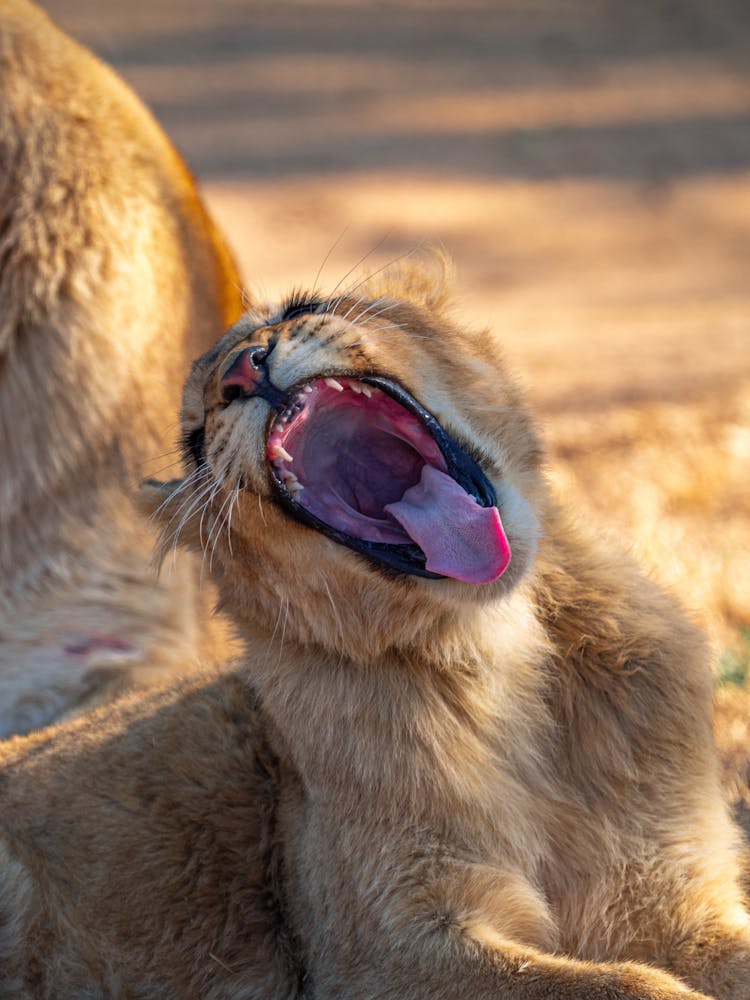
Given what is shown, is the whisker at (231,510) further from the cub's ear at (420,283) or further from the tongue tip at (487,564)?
the cub's ear at (420,283)

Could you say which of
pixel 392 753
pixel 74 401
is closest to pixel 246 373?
pixel 392 753

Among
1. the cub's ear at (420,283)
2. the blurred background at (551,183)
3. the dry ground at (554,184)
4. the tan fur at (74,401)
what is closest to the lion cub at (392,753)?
the cub's ear at (420,283)

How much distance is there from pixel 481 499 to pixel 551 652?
33cm

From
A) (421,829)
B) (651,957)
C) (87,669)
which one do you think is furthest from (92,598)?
(651,957)

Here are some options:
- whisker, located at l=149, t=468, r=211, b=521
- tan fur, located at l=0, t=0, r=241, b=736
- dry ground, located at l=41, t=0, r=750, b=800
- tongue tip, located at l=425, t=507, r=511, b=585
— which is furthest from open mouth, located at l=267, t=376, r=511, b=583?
dry ground, located at l=41, t=0, r=750, b=800

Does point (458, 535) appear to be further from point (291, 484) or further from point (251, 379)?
point (251, 379)

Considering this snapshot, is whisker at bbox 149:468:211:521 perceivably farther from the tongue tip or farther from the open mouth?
the tongue tip

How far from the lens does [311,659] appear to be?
270 cm

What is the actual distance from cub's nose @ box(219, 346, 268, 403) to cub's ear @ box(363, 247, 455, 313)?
1.65ft

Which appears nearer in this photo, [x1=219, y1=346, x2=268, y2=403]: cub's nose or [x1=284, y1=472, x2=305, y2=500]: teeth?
[x1=284, y1=472, x2=305, y2=500]: teeth

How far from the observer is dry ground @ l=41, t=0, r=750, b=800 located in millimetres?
5129

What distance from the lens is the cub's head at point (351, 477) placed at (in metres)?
2.58

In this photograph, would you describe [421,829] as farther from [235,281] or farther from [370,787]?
[235,281]

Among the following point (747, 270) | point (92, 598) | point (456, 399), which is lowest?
point (92, 598)
